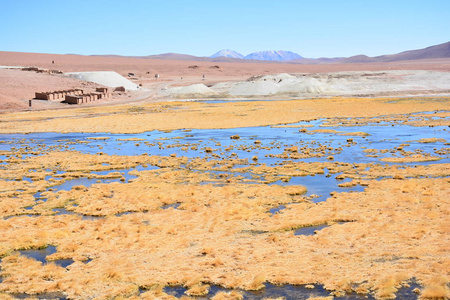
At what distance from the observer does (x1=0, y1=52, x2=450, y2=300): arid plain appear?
950 centimetres

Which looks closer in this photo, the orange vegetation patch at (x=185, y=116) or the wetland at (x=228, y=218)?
the wetland at (x=228, y=218)

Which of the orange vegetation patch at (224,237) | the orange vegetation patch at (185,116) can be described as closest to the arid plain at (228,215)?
Answer: the orange vegetation patch at (224,237)

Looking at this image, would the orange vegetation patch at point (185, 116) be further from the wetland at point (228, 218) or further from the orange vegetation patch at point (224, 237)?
the orange vegetation patch at point (224, 237)

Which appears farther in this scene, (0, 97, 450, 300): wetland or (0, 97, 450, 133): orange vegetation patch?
(0, 97, 450, 133): orange vegetation patch

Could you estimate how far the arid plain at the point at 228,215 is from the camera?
31.2 ft

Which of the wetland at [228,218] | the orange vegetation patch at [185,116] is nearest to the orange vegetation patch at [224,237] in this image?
the wetland at [228,218]

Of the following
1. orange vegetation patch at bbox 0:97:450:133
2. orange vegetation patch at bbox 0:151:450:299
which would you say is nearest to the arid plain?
orange vegetation patch at bbox 0:151:450:299

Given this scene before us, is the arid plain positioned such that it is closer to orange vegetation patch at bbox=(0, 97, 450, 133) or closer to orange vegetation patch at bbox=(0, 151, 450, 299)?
orange vegetation patch at bbox=(0, 151, 450, 299)

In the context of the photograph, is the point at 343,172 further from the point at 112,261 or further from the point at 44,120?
the point at 44,120

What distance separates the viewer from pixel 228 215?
1373 cm

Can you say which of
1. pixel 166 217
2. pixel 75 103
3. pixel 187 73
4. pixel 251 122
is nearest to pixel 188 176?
pixel 166 217

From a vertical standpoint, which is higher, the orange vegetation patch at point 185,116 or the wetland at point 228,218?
the orange vegetation patch at point 185,116

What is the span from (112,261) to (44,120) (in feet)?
112

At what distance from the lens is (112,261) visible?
10.5 metres
